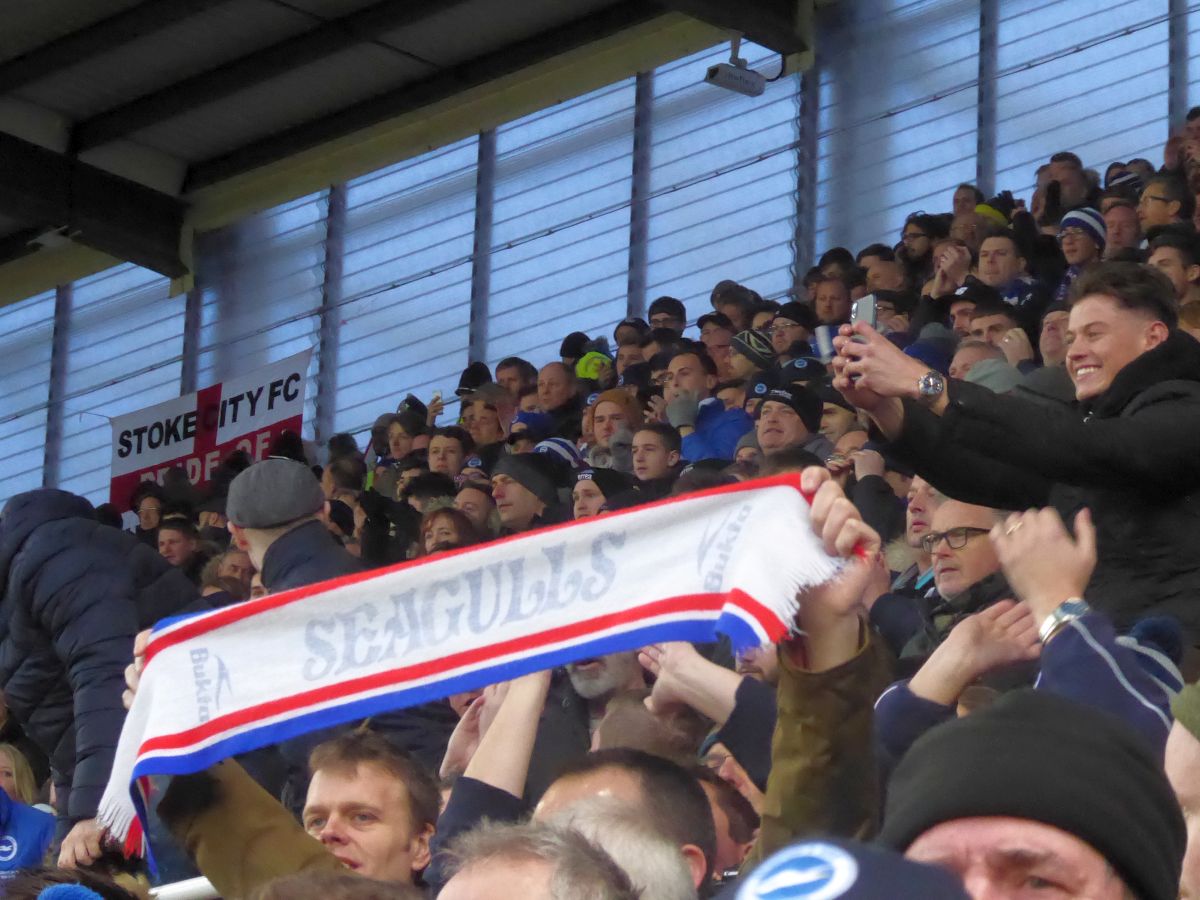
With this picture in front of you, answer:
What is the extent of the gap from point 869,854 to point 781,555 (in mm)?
1485

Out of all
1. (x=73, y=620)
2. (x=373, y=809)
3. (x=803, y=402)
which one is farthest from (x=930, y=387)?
(x=803, y=402)

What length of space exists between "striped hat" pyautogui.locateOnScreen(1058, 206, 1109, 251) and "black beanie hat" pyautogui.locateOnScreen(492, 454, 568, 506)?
7.25ft

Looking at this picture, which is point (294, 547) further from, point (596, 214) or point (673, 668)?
point (596, 214)

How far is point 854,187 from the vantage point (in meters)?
13.4

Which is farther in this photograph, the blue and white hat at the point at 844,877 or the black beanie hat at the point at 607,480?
the black beanie hat at the point at 607,480

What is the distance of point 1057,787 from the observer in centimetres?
168

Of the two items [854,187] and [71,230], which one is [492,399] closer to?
[854,187]

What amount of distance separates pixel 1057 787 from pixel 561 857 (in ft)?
2.59

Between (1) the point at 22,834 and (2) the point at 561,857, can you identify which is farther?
(1) the point at 22,834

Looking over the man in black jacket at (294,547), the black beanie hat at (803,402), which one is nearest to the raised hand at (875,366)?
the man in black jacket at (294,547)

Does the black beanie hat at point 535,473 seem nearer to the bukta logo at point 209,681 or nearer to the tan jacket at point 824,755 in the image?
the bukta logo at point 209,681

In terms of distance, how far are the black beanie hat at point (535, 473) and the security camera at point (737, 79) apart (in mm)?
4671

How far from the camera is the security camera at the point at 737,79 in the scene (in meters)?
12.7

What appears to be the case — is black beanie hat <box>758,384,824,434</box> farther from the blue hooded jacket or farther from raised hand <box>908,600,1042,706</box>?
raised hand <box>908,600,1042,706</box>
